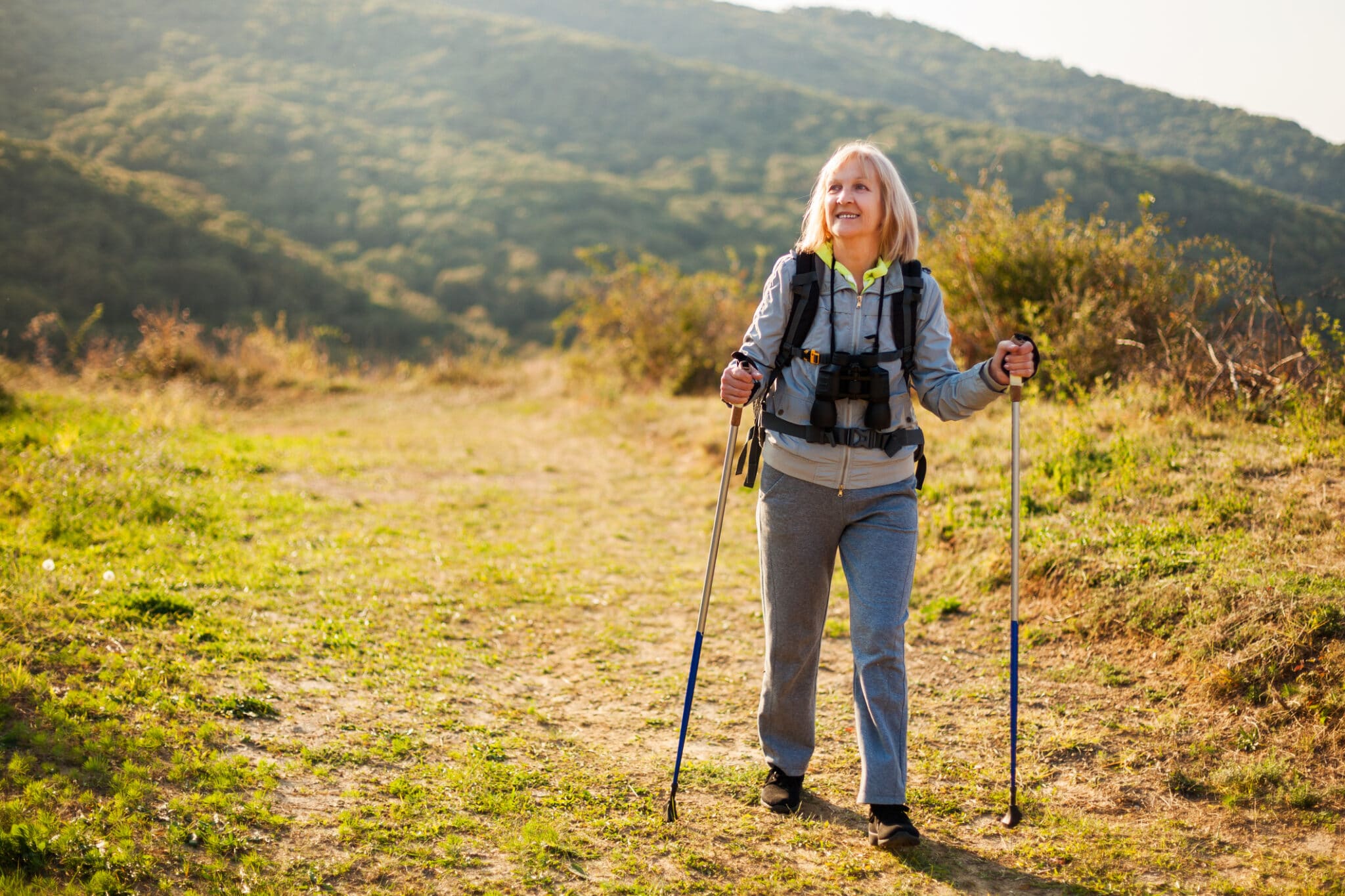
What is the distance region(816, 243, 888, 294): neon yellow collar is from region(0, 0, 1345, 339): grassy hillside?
24.8 metres

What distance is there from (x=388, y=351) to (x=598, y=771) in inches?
1289

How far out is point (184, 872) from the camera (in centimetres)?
296

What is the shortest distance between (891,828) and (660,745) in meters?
1.36

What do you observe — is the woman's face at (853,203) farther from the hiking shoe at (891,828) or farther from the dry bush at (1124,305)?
the dry bush at (1124,305)

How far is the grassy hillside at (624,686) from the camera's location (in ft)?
10.6

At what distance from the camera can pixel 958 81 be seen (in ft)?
219

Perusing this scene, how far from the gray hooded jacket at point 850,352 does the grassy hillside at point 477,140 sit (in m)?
24.8

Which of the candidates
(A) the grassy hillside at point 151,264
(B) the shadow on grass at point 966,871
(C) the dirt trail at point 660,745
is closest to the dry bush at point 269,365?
(A) the grassy hillside at point 151,264

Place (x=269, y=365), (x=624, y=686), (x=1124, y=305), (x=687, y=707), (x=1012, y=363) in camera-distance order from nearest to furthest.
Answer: (x=1012, y=363)
(x=687, y=707)
(x=624, y=686)
(x=1124, y=305)
(x=269, y=365)

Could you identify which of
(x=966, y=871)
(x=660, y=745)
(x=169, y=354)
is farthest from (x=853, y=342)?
(x=169, y=354)

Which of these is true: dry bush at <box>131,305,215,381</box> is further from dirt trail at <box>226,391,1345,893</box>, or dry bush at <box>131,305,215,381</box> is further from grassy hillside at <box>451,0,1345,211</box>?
grassy hillside at <box>451,0,1345,211</box>

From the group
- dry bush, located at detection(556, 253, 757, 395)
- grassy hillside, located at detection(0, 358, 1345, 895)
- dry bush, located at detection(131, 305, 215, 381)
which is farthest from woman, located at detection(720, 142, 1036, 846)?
dry bush, located at detection(131, 305, 215, 381)

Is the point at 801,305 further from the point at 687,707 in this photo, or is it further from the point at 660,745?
the point at 660,745

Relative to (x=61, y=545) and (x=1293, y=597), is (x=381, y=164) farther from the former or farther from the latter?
(x=1293, y=597)
